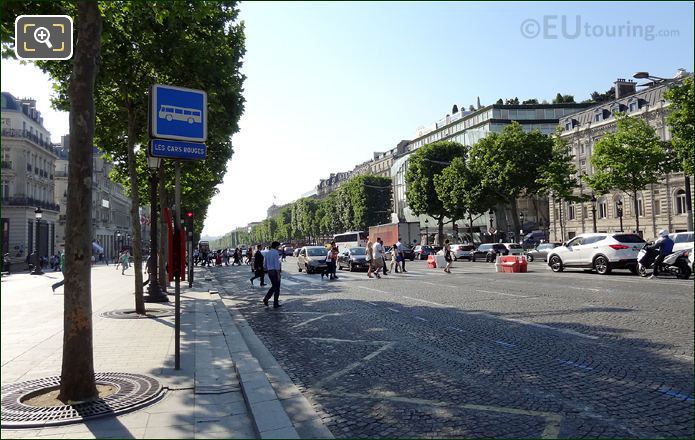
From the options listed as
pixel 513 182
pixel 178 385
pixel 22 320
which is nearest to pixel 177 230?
pixel 178 385

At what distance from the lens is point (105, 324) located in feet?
34.3

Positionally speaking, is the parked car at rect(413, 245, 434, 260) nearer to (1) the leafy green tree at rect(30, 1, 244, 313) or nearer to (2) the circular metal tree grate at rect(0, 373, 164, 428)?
(1) the leafy green tree at rect(30, 1, 244, 313)

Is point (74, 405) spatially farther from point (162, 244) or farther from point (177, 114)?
point (162, 244)

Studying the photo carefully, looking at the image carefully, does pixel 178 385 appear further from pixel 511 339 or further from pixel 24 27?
pixel 511 339

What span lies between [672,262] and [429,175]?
46959 millimetres

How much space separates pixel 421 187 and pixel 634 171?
3157 centimetres

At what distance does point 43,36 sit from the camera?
596cm

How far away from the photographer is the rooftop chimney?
57781 millimetres

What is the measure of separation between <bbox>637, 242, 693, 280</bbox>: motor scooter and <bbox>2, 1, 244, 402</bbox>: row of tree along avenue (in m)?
15.8

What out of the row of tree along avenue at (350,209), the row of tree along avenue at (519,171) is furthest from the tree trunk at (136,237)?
the row of tree along avenue at (350,209)

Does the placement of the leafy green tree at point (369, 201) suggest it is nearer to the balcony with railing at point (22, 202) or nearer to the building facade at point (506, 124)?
the building facade at point (506, 124)

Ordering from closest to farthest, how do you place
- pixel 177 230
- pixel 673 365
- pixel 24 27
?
pixel 24 27 < pixel 673 365 < pixel 177 230

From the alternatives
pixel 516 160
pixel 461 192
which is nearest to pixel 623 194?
pixel 516 160

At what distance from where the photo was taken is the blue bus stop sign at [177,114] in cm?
637
